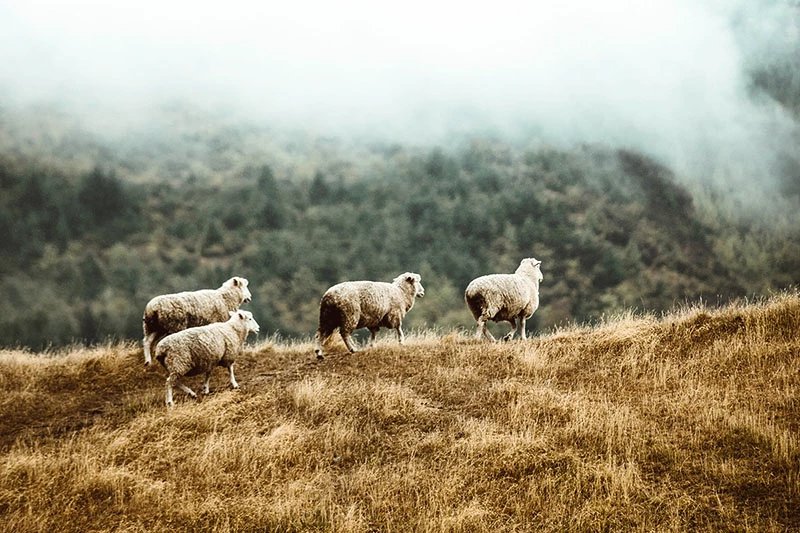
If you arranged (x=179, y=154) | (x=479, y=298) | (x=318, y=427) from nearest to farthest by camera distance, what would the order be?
1. (x=318, y=427)
2. (x=479, y=298)
3. (x=179, y=154)

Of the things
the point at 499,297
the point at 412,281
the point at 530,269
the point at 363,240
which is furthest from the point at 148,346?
the point at 363,240

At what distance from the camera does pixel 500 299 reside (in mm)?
15156

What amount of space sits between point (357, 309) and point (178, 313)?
4.16 m

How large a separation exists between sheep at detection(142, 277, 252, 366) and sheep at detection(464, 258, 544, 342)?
20.5 ft

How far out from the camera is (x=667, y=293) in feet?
438

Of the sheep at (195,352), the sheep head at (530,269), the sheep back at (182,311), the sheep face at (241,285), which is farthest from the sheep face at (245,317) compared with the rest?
the sheep head at (530,269)

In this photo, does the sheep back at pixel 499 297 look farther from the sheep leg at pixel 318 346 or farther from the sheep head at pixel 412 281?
the sheep leg at pixel 318 346

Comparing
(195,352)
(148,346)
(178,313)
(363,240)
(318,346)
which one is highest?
(178,313)

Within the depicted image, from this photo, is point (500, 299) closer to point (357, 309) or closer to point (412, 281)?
point (412, 281)

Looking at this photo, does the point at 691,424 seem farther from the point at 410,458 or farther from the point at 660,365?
the point at 410,458

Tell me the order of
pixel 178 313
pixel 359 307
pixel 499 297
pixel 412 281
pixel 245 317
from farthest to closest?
pixel 412 281 → pixel 499 297 → pixel 359 307 → pixel 178 313 → pixel 245 317

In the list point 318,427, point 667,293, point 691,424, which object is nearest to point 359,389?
point 318,427

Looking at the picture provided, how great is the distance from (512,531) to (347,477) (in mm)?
2456

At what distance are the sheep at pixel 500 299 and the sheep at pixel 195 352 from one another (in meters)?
6.18
